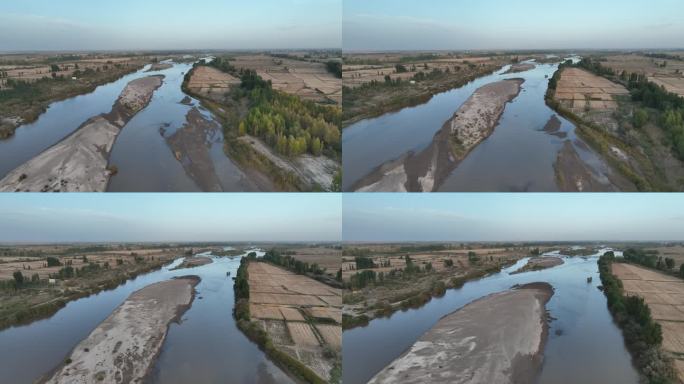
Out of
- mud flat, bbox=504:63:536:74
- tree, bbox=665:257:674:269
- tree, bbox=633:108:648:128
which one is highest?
mud flat, bbox=504:63:536:74

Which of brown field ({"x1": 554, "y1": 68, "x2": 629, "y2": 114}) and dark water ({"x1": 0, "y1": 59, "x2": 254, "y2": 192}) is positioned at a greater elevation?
brown field ({"x1": 554, "y1": 68, "x2": 629, "y2": 114})

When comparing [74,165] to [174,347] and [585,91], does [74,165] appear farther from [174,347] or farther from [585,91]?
[585,91]

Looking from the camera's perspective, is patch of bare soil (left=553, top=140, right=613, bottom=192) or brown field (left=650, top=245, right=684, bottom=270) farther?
brown field (left=650, top=245, right=684, bottom=270)

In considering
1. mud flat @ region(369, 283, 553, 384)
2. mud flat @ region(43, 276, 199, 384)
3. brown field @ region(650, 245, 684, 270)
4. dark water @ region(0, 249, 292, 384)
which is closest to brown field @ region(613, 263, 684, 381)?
brown field @ region(650, 245, 684, 270)

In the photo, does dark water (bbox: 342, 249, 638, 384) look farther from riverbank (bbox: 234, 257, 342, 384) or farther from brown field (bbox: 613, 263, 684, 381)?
brown field (bbox: 613, 263, 684, 381)

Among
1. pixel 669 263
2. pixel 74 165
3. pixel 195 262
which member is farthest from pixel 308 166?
pixel 669 263

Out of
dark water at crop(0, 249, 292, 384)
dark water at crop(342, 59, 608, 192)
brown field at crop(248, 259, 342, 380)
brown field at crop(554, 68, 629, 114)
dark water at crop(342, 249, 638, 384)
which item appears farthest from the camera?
brown field at crop(554, 68, 629, 114)
